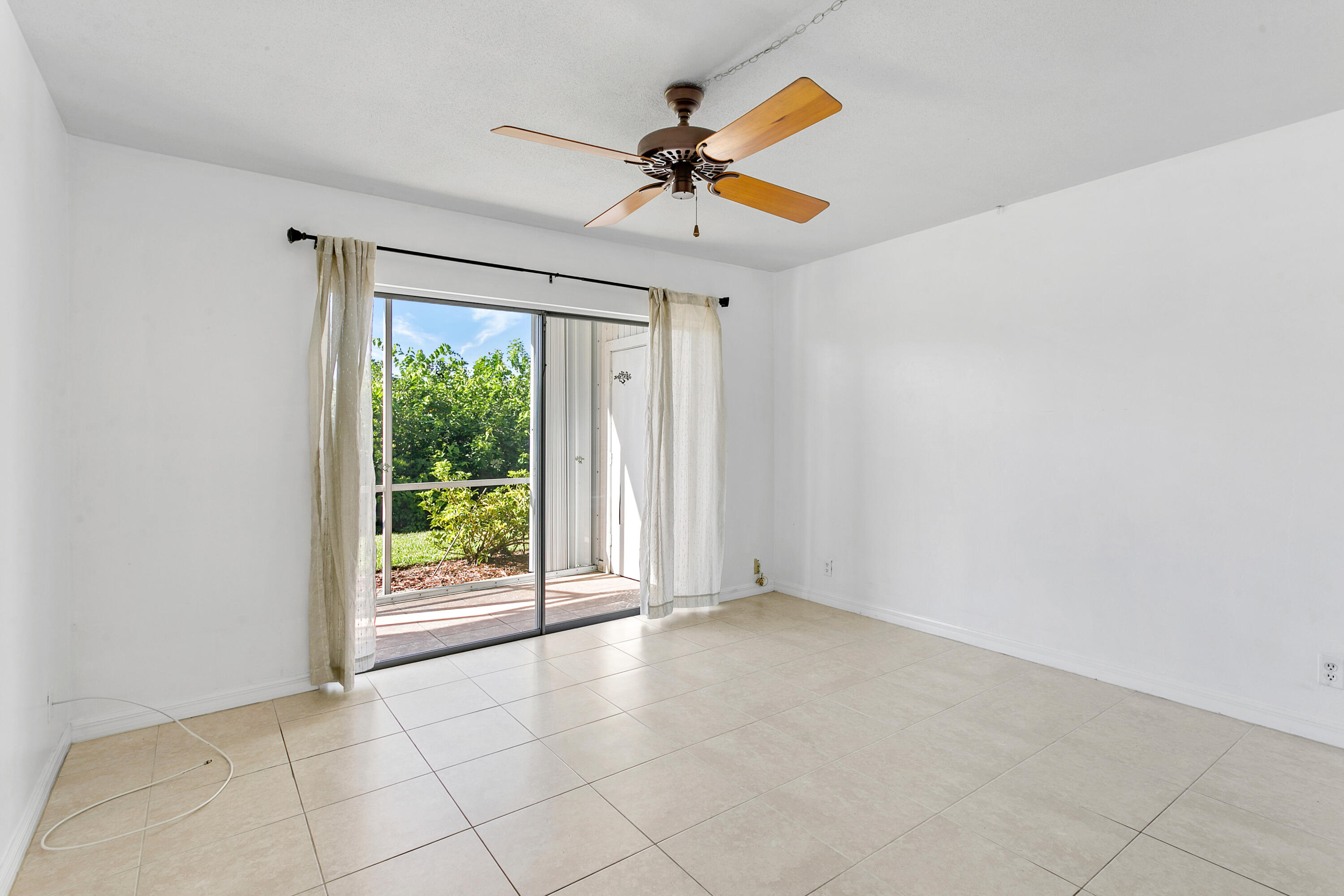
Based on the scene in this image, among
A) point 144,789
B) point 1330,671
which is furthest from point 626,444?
point 1330,671

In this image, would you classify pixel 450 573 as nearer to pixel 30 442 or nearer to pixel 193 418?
pixel 193 418

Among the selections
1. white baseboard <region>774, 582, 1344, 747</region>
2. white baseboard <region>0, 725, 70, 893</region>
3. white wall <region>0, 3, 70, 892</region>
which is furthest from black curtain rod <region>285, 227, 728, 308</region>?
white baseboard <region>774, 582, 1344, 747</region>

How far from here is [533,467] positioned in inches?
168

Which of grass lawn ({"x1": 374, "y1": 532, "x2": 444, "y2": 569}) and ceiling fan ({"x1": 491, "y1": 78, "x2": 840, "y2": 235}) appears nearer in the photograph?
ceiling fan ({"x1": 491, "y1": 78, "x2": 840, "y2": 235})

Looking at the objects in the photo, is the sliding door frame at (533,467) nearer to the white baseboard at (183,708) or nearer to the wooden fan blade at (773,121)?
the white baseboard at (183,708)

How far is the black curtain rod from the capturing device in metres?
3.26

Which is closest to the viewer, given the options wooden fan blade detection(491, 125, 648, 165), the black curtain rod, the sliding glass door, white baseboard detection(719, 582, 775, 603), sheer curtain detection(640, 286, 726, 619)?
wooden fan blade detection(491, 125, 648, 165)

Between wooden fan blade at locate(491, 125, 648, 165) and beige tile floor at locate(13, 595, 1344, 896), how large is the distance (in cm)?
223

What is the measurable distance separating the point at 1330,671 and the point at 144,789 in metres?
4.69

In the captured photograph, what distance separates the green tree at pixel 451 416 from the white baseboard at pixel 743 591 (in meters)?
1.88

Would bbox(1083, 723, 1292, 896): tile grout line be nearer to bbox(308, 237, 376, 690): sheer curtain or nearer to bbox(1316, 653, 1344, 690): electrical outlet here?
bbox(1316, 653, 1344, 690): electrical outlet

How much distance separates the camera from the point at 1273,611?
2852 millimetres

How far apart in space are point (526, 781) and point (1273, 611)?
3235 millimetres

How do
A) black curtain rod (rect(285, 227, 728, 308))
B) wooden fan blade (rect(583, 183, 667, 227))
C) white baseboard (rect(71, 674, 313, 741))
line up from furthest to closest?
black curtain rod (rect(285, 227, 728, 308)), white baseboard (rect(71, 674, 313, 741)), wooden fan blade (rect(583, 183, 667, 227))
